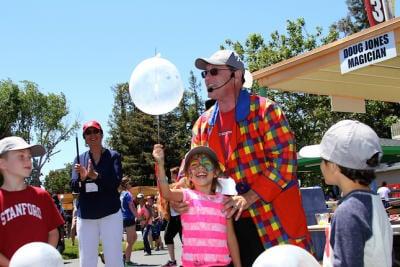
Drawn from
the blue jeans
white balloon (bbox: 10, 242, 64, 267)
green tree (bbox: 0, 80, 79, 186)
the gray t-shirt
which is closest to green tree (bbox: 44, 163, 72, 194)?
green tree (bbox: 0, 80, 79, 186)

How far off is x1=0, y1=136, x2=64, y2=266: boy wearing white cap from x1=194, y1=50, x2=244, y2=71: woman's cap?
1.62m

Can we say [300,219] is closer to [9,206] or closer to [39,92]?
[9,206]

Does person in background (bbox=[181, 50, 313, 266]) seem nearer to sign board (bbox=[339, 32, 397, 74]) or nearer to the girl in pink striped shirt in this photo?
the girl in pink striped shirt

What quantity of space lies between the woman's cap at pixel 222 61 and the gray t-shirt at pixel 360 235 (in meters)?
1.53

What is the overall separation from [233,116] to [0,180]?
2.12 m

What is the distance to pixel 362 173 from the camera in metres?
2.79

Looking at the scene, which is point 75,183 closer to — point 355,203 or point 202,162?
point 202,162

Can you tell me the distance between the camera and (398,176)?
30.4 metres

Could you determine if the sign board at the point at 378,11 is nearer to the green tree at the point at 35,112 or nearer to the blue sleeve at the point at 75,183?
the blue sleeve at the point at 75,183

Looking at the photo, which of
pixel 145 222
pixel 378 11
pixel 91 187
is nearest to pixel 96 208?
pixel 91 187

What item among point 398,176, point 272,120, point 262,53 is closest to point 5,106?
point 262,53

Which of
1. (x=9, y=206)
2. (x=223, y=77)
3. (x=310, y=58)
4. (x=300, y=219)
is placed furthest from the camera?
(x=310, y=58)

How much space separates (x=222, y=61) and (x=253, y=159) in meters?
0.70

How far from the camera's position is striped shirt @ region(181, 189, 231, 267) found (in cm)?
372
